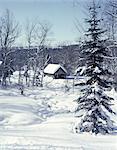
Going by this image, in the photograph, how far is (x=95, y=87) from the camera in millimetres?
15633

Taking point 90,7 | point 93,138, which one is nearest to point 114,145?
point 93,138

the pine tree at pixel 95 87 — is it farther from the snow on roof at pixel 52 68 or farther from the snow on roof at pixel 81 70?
the snow on roof at pixel 52 68

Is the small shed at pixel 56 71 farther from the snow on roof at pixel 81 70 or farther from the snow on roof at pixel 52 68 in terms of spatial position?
the snow on roof at pixel 81 70

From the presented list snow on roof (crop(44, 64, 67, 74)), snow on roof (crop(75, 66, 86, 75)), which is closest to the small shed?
snow on roof (crop(44, 64, 67, 74))

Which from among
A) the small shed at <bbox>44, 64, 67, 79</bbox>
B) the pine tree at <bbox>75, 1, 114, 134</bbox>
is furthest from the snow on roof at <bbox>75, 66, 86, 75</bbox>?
the small shed at <bbox>44, 64, 67, 79</bbox>

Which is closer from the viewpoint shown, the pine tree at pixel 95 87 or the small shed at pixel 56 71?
the pine tree at pixel 95 87

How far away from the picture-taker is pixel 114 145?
41.4 feet

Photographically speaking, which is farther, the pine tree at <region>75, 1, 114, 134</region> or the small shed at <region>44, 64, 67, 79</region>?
the small shed at <region>44, 64, 67, 79</region>

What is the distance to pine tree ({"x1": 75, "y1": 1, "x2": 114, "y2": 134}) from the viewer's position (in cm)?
1567

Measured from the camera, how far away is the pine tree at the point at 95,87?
15672mm

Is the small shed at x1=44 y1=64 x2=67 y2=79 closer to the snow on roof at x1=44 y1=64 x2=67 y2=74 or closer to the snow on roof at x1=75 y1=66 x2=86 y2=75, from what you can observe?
the snow on roof at x1=44 y1=64 x2=67 y2=74

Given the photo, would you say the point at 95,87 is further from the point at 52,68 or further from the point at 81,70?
the point at 52,68

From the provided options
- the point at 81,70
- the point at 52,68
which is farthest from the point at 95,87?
the point at 52,68

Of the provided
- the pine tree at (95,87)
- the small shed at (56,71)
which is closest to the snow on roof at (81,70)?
the pine tree at (95,87)
